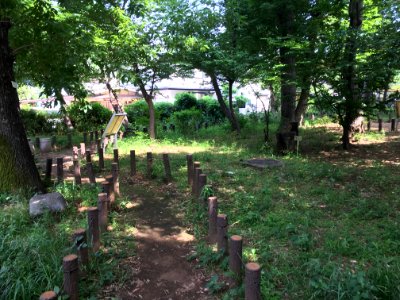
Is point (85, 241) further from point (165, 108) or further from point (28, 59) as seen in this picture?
point (165, 108)

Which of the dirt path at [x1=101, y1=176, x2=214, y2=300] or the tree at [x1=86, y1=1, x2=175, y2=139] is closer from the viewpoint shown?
the dirt path at [x1=101, y1=176, x2=214, y2=300]

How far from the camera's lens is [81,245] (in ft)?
10.3

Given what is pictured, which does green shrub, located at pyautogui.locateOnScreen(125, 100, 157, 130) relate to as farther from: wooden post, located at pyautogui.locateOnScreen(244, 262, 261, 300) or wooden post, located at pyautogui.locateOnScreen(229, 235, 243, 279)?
wooden post, located at pyautogui.locateOnScreen(244, 262, 261, 300)

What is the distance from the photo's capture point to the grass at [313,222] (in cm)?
289

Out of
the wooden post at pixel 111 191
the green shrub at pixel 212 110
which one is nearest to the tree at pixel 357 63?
the wooden post at pixel 111 191

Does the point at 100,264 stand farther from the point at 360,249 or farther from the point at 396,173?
the point at 396,173

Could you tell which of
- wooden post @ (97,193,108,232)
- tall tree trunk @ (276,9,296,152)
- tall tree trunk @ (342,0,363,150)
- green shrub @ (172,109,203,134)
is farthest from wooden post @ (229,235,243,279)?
green shrub @ (172,109,203,134)

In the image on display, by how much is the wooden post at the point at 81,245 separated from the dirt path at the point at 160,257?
0.41m

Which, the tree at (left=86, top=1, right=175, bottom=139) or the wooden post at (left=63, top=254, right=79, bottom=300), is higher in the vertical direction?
the tree at (left=86, top=1, right=175, bottom=139)

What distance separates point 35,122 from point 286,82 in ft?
39.0

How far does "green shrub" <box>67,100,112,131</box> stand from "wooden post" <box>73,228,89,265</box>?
538 inches

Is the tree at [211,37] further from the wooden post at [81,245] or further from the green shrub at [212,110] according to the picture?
the wooden post at [81,245]

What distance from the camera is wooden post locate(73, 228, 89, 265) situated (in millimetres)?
3104

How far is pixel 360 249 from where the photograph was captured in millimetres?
3633
